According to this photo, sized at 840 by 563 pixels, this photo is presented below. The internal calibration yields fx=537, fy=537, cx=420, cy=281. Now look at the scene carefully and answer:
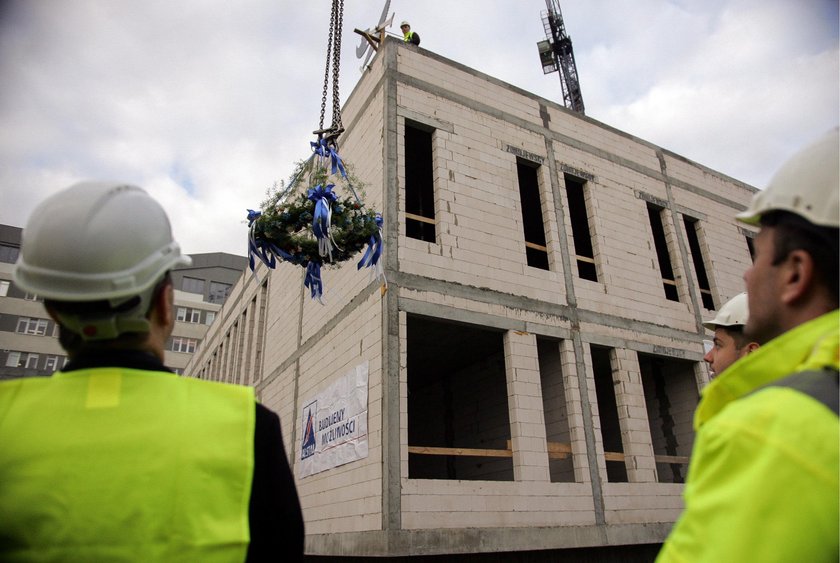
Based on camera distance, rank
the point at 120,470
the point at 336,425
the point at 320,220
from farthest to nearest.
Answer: the point at 336,425, the point at 320,220, the point at 120,470

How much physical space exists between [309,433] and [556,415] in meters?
4.77

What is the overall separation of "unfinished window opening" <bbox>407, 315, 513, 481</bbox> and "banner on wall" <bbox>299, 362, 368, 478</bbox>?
6.33 feet

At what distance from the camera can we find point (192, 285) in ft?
162

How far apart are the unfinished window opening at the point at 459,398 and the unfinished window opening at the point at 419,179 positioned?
215cm

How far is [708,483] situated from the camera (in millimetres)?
990

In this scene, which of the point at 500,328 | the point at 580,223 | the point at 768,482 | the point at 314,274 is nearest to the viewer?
the point at 768,482

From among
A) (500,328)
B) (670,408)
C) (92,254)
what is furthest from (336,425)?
(92,254)

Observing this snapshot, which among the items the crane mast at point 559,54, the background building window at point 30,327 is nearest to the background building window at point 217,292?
the background building window at point 30,327

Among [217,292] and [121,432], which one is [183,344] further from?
[121,432]

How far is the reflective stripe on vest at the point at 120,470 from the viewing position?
1.14 m

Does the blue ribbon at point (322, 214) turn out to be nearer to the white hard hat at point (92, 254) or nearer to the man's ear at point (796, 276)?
the white hard hat at point (92, 254)

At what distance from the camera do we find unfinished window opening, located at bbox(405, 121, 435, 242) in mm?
11008

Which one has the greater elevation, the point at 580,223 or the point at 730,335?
the point at 580,223

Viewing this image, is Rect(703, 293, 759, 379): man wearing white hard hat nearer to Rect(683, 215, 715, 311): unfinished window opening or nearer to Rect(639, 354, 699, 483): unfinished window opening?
Rect(639, 354, 699, 483): unfinished window opening
